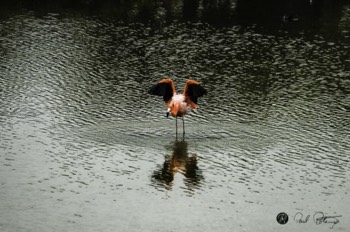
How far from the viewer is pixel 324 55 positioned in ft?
175

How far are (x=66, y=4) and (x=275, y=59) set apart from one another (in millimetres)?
26371

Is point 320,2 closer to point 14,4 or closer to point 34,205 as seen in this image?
point 14,4

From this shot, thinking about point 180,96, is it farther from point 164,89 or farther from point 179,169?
point 179,169

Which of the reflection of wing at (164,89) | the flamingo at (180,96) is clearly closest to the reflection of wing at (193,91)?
the flamingo at (180,96)

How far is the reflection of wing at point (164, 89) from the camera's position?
3659 cm

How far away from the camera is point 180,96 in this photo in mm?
36156

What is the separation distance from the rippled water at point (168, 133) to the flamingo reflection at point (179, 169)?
8cm

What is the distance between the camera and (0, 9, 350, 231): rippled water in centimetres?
2802

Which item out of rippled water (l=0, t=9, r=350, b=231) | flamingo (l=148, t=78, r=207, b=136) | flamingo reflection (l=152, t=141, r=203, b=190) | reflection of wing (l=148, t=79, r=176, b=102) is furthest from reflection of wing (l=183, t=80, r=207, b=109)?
flamingo reflection (l=152, t=141, r=203, b=190)

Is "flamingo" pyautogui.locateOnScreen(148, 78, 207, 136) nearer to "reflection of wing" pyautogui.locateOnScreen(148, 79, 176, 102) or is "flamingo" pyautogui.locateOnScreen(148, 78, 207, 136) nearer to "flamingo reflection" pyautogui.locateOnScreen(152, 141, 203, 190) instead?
"reflection of wing" pyautogui.locateOnScreen(148, 79, 176, 102)

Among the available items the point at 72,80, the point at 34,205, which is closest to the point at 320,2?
the point at 72,80

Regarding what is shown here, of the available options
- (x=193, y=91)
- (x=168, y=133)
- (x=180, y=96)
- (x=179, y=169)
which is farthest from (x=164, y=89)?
(x=179, y=169)

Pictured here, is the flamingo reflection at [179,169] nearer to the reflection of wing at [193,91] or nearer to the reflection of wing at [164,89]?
the reflection of wing at [193,91]

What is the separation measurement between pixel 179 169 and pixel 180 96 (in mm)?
4969
